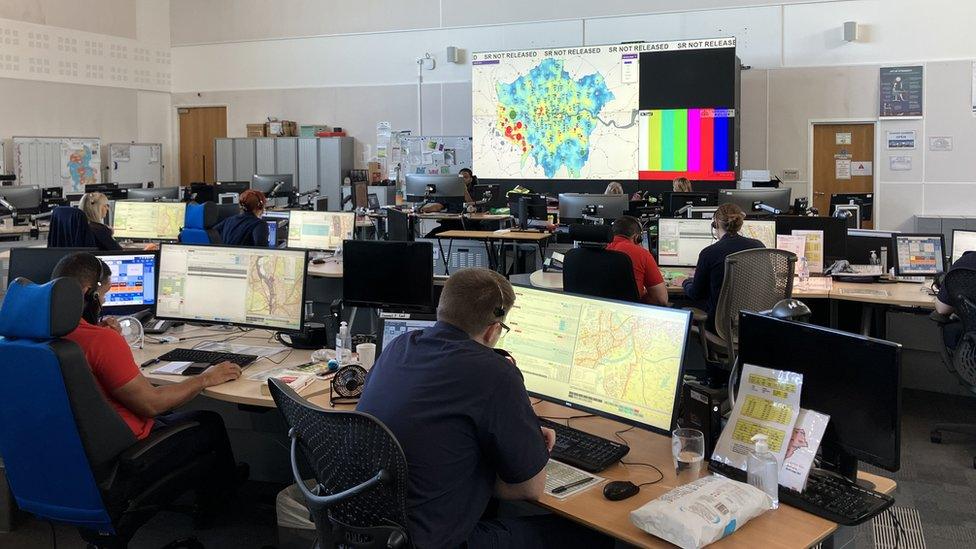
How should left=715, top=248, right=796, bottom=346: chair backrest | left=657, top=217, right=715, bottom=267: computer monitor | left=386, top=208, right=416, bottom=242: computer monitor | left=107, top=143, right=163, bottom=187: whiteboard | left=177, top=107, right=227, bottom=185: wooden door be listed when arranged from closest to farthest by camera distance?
left=715, top=248, right=796, bottom=346: chair backrest → left=657, top=217, right=715, bottom=267: computer monitor → left=386, top=208, right=416, bottom=242: computer monitor → left=107, top=143, right=163, bottom=187: whiteboard → left=177, top=107, right=227, bottom=185: wooden door

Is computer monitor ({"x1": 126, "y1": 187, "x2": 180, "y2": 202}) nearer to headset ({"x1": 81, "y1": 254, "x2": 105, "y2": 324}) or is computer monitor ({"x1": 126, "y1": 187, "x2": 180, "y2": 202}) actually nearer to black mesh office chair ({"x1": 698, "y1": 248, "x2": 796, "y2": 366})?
headset ({"x1": 81, "y1": 254, "x2": 105, "y2": 324})

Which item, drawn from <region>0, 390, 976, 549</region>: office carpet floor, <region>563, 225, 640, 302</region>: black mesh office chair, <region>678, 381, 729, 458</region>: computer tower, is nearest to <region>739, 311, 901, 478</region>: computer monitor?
<region>678, 381, 729, 458</region>: computer tower

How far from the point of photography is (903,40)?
31.9 ft

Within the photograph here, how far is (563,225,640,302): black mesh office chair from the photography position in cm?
459

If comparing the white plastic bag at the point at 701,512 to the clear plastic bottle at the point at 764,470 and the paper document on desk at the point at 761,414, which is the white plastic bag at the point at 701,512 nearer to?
the clear plastic bottle at the point at 764,470

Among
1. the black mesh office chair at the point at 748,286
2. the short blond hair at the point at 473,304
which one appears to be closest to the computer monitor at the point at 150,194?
the black mesh office chair at the point at 748,286

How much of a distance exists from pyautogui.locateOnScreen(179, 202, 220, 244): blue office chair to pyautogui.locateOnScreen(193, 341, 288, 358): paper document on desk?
136 inches

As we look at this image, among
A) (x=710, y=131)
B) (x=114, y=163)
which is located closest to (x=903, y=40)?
(x=710, y=131)

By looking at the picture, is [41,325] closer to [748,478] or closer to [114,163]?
[748,478]

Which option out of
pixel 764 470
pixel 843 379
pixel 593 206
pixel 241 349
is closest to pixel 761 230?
pixel 593 206

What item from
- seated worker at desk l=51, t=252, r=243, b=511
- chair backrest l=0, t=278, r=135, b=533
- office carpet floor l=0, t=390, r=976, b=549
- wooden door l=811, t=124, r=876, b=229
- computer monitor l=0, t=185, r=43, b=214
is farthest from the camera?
wooden door l=811, t=124, r=876, b=229

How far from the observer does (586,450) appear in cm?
255

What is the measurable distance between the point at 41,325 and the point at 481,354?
4.80 ft

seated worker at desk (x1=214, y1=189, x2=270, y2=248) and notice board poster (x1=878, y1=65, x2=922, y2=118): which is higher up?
notice board poster (x1=878, y1=65, x2=922, y2=118)
